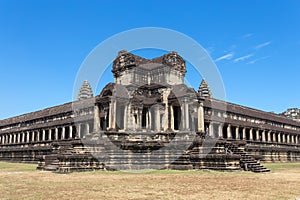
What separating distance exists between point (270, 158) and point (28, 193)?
138 feet

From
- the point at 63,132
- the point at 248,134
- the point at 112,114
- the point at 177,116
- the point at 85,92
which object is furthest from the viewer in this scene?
the point at 85,92

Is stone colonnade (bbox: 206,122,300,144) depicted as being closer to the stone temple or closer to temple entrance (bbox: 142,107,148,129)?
the stone temple

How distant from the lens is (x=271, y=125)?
56.8 m

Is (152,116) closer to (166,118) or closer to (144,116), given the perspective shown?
(144,116)

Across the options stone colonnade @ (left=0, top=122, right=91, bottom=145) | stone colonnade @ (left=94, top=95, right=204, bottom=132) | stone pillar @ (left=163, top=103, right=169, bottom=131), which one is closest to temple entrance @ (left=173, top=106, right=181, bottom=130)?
stone colonnade @ (left=94, top=95, right=204, bottom=132)

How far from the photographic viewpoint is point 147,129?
97.9 ft

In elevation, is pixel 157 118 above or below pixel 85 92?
below

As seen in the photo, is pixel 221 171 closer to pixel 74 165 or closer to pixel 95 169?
pixel 95 169

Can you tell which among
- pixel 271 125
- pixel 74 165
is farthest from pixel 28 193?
pixel 271 125

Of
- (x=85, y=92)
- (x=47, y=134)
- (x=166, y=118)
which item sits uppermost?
(x=85, y=92)

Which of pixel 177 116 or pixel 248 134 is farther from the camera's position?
pixel 248 134

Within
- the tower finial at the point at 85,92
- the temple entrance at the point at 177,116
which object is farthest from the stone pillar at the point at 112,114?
the tower finial at the point at 85,92

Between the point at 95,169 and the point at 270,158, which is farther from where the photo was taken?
the point at 270,158

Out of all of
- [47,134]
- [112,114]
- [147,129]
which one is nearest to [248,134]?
[147,129]
